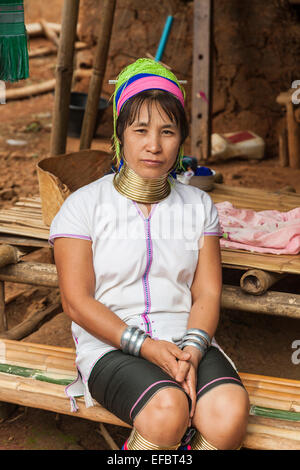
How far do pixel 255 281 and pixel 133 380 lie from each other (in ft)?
3.40

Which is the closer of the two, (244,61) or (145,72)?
(145,72)

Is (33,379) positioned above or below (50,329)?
above

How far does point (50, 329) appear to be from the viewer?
3.87 metres

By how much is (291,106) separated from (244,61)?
40.9 inches

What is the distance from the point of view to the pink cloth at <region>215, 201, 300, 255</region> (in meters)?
3.13

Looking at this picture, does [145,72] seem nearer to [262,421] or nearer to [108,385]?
[108,385]

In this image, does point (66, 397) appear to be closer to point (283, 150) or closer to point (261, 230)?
point (261, 230)

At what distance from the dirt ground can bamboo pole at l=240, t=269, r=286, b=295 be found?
823mm

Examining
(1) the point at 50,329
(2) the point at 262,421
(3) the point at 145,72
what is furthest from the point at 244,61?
(2) the point at 262,421

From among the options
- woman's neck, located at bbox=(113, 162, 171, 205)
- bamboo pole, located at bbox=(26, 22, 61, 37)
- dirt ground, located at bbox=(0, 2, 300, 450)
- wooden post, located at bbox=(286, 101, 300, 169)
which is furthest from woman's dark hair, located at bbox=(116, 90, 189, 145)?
bamboo pole, located at bbox=(26, 22, 61, 37)

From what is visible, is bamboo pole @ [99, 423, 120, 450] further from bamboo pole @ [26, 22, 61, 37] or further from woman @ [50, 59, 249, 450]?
bamboo pole @ [26, 22, 61, 37]

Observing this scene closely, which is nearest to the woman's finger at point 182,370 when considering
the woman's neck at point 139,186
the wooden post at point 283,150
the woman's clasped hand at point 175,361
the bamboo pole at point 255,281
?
the woman's clasped hand at point 175,361

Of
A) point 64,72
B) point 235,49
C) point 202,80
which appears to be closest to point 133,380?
point 64,72
